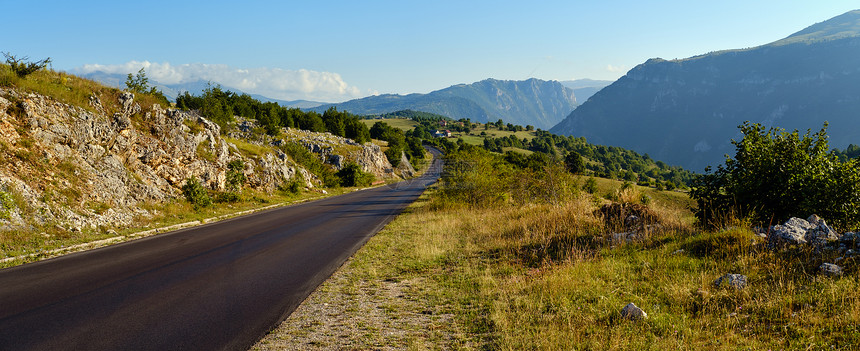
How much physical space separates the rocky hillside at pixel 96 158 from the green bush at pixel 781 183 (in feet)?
74.5

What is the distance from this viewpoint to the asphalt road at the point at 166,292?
19.2 ft

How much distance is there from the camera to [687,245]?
9.01 meters

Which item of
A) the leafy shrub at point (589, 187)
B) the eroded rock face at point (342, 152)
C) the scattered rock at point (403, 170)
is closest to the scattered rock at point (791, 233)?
the leafy shrub at point (589, 187)

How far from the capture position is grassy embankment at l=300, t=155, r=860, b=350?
494 centimetres

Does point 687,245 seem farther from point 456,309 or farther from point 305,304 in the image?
point 305,304

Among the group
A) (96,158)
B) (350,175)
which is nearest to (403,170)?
(350,175)

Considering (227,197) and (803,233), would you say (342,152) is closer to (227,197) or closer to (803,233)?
(227,197)

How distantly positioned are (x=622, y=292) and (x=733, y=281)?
1.80 m

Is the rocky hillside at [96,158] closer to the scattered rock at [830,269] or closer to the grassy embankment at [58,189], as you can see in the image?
the grassy embankment at [58,189]

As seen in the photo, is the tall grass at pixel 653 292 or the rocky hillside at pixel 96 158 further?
the rocky hillside at pixel 96 158

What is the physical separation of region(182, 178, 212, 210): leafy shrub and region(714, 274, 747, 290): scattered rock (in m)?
24.6

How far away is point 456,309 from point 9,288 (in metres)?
9.94

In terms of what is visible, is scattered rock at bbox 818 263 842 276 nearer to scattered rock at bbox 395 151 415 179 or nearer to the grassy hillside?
the grassy hillside

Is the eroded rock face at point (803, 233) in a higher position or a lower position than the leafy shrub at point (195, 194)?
lower
